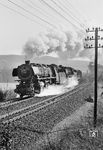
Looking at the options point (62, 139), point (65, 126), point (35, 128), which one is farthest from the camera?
point (65, 126)

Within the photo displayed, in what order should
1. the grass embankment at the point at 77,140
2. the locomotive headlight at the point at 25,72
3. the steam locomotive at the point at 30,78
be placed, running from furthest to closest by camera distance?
the locomotive headlight at the point at 25,72 → the steam locomotive at the point at 30,78 → the grass embankment at the point at 77,140

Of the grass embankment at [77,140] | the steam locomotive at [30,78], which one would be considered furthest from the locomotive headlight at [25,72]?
the grass embankment at [77,140]

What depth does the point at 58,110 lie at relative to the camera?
1750 centimetres

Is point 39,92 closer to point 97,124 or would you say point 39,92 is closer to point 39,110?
point 39,110

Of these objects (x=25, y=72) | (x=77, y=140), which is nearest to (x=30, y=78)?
(x=25, y=72)

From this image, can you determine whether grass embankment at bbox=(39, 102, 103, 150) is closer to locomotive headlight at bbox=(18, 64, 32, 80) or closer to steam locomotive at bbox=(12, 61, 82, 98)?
steam locomotive at bbox=(12, 61, 82, 98)

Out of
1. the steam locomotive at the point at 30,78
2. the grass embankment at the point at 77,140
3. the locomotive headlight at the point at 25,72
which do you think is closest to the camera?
the grass embankment at the point at 77,140

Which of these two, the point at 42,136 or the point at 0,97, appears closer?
the point at 42,136

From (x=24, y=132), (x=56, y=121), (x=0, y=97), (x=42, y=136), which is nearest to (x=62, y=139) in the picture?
(x=42, y=136)

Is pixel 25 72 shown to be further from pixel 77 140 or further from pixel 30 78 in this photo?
pixel 77 140

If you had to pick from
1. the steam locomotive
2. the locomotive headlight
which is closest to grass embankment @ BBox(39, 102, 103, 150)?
the steam locomotive

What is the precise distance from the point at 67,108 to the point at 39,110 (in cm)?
243

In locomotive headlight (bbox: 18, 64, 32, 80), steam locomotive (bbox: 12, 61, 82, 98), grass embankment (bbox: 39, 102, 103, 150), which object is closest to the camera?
grass embankment (bbox: 39, 102, 103, 150)

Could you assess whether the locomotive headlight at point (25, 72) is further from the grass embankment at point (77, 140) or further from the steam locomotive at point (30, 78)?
the grass embankment at point (77, 140)
